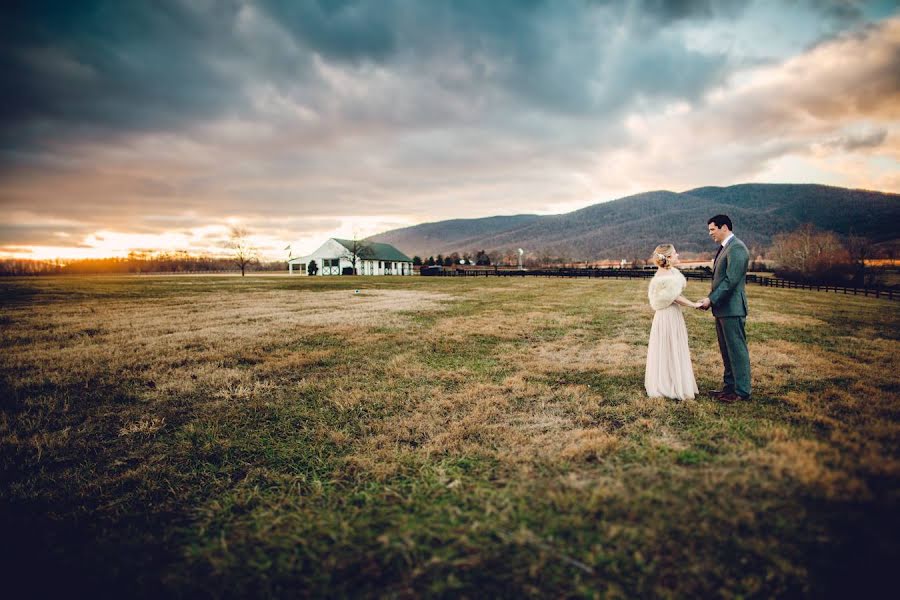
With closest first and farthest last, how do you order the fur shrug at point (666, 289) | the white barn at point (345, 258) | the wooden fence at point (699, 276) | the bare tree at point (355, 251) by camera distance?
the fur shrug at point (666, 289), the wooden fence at point (699, 276), the bare tree at point (355, 251), the white barn at point (345, 258)

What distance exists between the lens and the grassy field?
108 inches

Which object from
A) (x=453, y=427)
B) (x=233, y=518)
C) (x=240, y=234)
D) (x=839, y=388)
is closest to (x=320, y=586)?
(x=233, y=518)

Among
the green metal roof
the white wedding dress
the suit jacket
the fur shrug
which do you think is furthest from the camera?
the green metal roof

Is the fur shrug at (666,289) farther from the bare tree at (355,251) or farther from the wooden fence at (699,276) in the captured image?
the bare tree at (355,251)

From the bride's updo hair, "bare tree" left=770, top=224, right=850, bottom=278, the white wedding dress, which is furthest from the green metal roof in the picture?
the white wedding dress

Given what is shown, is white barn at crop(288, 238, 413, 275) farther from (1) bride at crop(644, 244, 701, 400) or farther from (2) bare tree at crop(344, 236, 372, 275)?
(1) bride at crop(644, 244, 701, 400)

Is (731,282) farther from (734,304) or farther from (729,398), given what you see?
(729,398)

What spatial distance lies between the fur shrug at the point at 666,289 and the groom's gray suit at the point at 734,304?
51 cm

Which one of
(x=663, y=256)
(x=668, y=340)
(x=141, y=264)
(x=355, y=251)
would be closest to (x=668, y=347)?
(x=668, y=340)

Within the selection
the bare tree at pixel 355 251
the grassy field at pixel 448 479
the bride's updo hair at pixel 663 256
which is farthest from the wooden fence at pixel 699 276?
the bride's updo hair at pixel 663 256

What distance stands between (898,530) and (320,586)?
431cm

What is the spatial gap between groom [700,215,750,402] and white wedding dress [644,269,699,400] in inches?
17.4

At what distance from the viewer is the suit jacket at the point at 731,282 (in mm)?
5660

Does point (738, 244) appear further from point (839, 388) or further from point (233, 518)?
point (233, 518)
